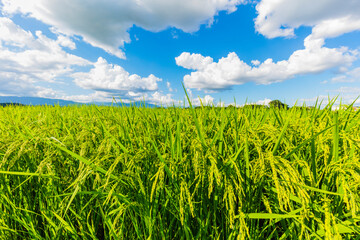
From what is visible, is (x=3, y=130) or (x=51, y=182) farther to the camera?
(x=3, y=130)

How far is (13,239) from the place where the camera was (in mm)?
1485

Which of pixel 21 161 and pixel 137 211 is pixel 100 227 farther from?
pixel 21 161

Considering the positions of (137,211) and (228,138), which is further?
(228,138)

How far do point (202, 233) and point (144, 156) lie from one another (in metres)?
0.65

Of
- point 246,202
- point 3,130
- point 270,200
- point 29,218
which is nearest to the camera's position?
point 246,202

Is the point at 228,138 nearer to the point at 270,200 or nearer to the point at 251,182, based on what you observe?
the point at 251,182

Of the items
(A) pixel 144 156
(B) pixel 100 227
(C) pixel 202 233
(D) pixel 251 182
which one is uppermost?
(A) pixel 144 156

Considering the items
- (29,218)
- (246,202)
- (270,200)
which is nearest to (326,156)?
(270,200)

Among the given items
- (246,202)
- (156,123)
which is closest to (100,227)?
(156,123)

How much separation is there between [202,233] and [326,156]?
1.03 meters

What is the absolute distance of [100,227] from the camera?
1.52 metres

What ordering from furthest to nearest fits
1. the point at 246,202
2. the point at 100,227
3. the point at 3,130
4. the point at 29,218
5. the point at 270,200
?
the point at 3,130 < the point at 100,227 < the point at 29,218 < the point at 270,200 < the point at 246,202

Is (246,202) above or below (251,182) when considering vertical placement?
below

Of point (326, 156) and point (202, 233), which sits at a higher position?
point (326, 156)
